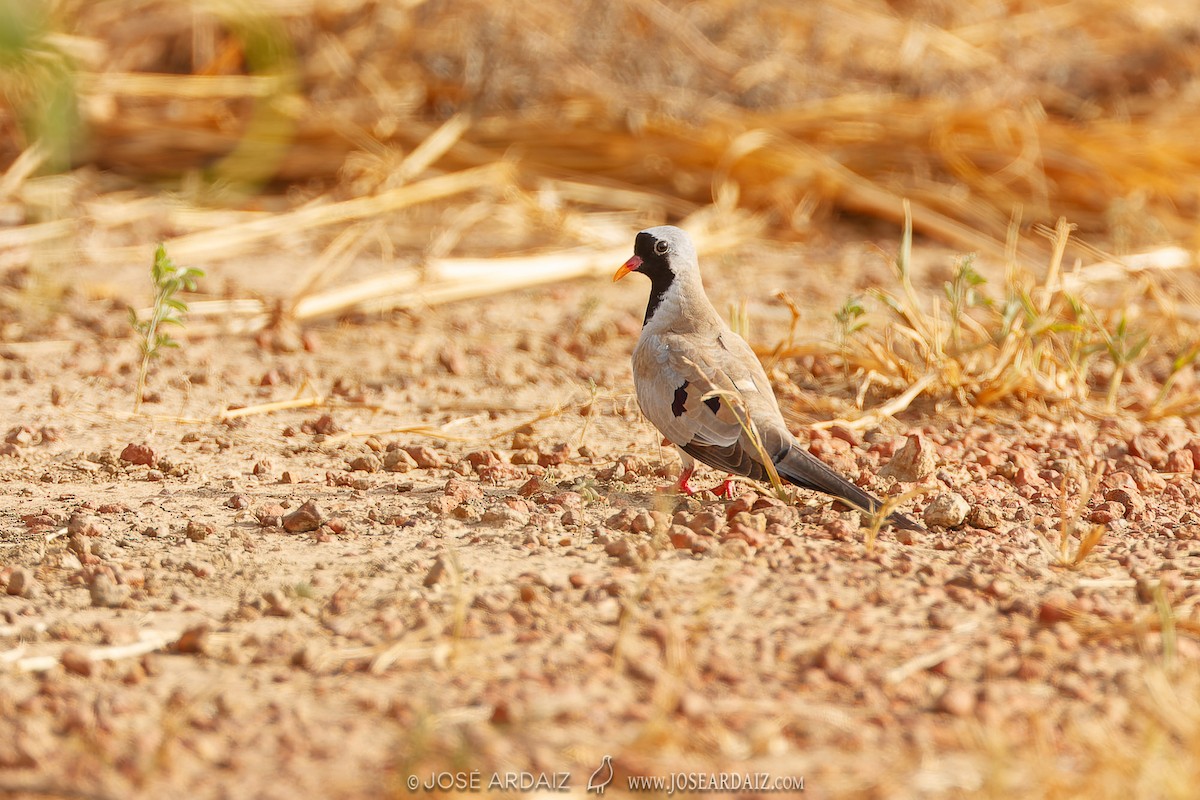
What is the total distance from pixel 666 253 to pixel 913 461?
0.93 metres

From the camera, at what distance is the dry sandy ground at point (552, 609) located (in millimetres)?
2227

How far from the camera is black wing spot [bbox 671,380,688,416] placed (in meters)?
3.45

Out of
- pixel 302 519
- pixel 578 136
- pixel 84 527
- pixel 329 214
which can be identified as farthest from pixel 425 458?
pixel 578 136

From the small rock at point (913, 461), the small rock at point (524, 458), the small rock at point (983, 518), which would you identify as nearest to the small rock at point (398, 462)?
the small rock at point (524, 458)

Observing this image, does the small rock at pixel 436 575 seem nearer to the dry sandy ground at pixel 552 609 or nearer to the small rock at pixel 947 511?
the dry sandy ground at pixel 552 609

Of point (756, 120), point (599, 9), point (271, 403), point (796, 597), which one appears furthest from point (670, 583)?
point (599, 9)

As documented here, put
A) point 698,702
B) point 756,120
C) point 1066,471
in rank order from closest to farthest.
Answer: point 698,702 → point 1066,471 → point 756,120

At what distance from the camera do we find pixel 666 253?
3848 mm

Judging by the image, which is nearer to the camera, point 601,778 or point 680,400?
point 601,778

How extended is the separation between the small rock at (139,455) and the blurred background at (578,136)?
197 centimetres

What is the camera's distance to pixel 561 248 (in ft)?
21.1

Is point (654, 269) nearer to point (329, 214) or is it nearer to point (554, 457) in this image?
point (554, 457)

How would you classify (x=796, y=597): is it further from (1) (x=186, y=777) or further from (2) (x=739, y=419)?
(1) (x=186, y=777)

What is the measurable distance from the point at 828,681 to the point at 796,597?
1.16 feet
